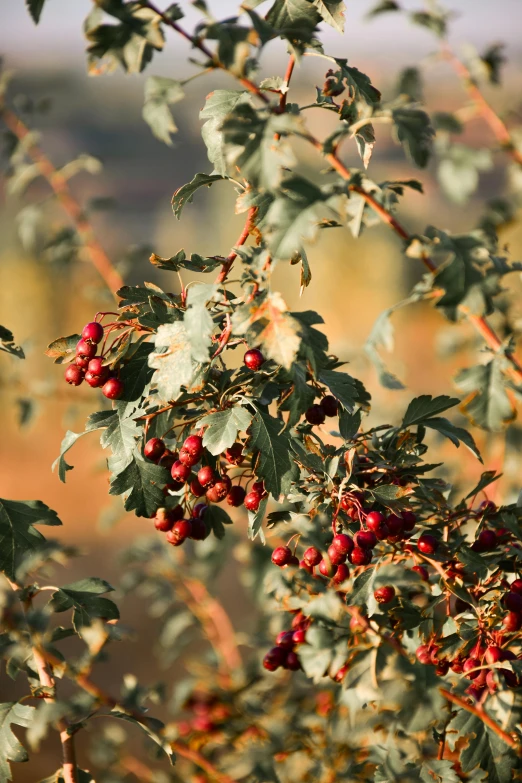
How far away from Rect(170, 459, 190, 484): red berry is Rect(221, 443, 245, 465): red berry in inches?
3.0

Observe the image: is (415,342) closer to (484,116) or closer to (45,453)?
(45,453)

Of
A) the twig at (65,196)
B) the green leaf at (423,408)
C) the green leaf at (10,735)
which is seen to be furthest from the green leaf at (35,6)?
the twig at (65,196)

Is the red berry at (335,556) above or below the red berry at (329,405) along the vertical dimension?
below

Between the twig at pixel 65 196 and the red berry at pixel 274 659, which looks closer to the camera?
the red berry at pixel 274 659

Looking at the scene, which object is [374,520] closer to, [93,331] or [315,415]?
[315,415]

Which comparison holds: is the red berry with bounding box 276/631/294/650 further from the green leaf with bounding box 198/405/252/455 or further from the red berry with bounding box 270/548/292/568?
the green leaf with bounding box 198/405/252/455

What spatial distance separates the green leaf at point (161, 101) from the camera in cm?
89

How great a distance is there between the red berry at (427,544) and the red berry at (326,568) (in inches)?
6.2

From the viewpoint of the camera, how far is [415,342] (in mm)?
12820

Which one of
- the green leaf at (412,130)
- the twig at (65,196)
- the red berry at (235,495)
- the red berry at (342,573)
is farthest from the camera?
the twig at (65,196)

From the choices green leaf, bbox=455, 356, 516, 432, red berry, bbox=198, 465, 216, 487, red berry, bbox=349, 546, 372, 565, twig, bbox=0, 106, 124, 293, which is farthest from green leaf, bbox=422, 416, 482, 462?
twig, bbox=0, 106, 124, 293

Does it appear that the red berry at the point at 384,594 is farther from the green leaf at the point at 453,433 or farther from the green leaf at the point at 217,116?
the green leaf at the point at 217,116

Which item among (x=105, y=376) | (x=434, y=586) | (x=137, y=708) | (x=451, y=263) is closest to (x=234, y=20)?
(x=451, y=263)

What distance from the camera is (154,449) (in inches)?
41.3
